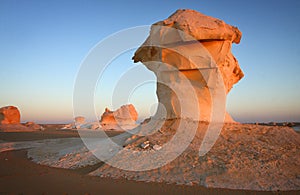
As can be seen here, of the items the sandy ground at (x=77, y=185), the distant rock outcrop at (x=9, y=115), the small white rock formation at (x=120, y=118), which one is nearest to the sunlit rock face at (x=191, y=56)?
the sandy ground at (x=77, y=185)

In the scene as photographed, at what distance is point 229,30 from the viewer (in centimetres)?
983

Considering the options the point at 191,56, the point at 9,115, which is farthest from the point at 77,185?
the point at 9,115

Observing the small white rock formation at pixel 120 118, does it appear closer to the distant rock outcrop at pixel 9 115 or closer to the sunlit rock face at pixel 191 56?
the distant rock outcrop at pixel 9 115

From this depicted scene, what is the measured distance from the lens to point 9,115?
116 feet

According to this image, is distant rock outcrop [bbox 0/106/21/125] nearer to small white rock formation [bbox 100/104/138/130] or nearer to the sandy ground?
small white rock formation [bbox 100/104/138/130]

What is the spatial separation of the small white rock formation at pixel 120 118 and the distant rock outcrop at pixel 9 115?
13.3 meters

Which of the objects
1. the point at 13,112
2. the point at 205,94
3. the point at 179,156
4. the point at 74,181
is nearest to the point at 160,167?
the point at 179,156

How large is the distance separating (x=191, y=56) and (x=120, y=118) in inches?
1052

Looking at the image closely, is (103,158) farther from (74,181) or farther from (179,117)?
(179,117)

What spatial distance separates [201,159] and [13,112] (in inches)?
1443

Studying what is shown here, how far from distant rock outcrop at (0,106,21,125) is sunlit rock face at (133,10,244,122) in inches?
1287

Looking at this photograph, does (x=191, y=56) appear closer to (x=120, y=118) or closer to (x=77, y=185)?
(x=77, y=185)

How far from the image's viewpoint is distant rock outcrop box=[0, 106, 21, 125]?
1363 inches

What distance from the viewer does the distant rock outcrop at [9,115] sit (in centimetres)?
3462
